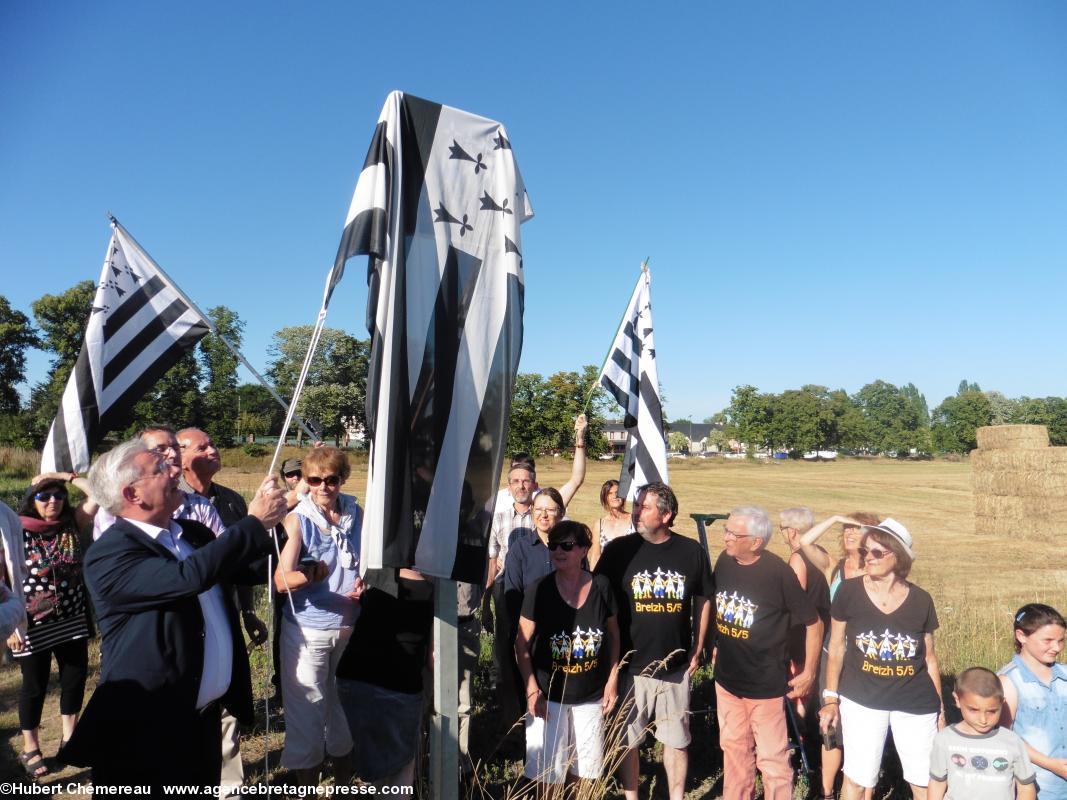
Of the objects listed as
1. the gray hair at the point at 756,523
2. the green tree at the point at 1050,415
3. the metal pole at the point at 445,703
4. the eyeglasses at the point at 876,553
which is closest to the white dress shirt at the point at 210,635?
the metal pole at the point at 445,703

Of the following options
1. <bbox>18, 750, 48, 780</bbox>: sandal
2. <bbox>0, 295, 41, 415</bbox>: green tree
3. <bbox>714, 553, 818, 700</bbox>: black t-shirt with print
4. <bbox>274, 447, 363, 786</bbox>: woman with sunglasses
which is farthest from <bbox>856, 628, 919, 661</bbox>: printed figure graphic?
<bbox>0, 295, 41, 415</bbox>: green tree

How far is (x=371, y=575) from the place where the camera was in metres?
3.35

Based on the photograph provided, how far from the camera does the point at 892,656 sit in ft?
13.4

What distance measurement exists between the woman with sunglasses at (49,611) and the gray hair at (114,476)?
2.29 metres

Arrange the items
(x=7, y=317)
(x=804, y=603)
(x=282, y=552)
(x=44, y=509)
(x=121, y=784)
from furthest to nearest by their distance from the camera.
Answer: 1. (x=7, y=317)
2. (x=44, y=509)
3. (x=804, y=603)
4. (x=282, y=552)
5. (x=121, y=784)

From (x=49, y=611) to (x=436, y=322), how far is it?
3870mm

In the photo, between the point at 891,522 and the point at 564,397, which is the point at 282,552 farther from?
the point at 564,397

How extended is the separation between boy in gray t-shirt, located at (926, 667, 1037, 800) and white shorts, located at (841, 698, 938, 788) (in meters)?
0.45

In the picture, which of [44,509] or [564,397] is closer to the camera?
[44,509]

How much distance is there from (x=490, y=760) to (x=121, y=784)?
9.69ft

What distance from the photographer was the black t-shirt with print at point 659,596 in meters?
4.32

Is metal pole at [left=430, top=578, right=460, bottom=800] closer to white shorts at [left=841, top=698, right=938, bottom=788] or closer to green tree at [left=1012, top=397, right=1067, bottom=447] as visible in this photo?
white shorts at [left=841, top=698, right=938, bottom=788]

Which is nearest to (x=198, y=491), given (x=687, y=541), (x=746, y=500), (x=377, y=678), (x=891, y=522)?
(x=377, y=678)

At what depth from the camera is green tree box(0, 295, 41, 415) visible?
3759cm
